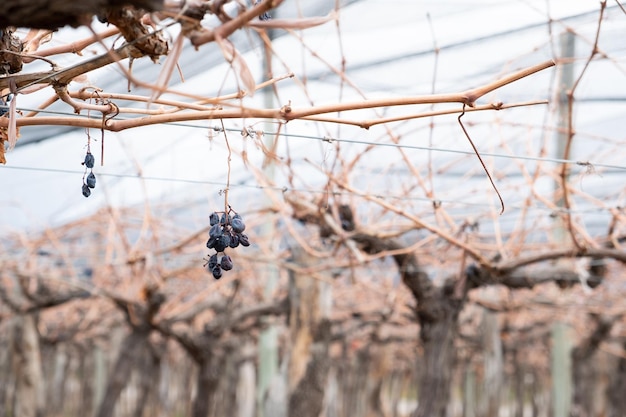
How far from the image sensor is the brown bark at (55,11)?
1280 millimetres

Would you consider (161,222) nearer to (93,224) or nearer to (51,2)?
(93,224)

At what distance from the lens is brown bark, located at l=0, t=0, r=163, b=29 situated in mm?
1280

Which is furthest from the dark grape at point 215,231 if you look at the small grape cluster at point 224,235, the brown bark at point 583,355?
the brown bark at point 583,355

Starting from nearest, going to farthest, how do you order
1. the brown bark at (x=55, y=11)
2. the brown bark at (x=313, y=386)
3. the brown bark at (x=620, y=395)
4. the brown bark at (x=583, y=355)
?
the brown bark at (x=55, y=11)
the brown bark at (x=313, y=386)
the brown bark at (x=583, y=355)
the brown bark at (x=620, y=395)

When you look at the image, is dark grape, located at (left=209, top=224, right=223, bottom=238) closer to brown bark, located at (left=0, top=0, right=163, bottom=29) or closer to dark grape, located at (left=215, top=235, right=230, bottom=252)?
dark grape, located at (left=215, top=235, right=230, bottom=252)

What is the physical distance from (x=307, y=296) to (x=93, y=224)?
2994mm

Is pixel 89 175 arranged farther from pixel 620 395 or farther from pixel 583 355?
pixel 583 355

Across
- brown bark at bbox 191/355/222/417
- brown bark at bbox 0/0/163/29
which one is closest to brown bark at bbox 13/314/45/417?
brown bark at bbox 191/355/222/417

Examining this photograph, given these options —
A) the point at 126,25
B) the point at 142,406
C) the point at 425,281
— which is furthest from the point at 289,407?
the point at 142,406

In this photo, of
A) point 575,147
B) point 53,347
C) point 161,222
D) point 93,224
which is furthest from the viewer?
point 53,347

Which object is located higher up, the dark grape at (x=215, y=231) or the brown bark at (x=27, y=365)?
the dark grape at (x=215, y=231)

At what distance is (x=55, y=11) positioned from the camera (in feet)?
4.34

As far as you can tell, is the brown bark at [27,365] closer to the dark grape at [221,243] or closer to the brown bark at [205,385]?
the brown bark at [205,385]

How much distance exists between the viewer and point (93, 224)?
8508mm
